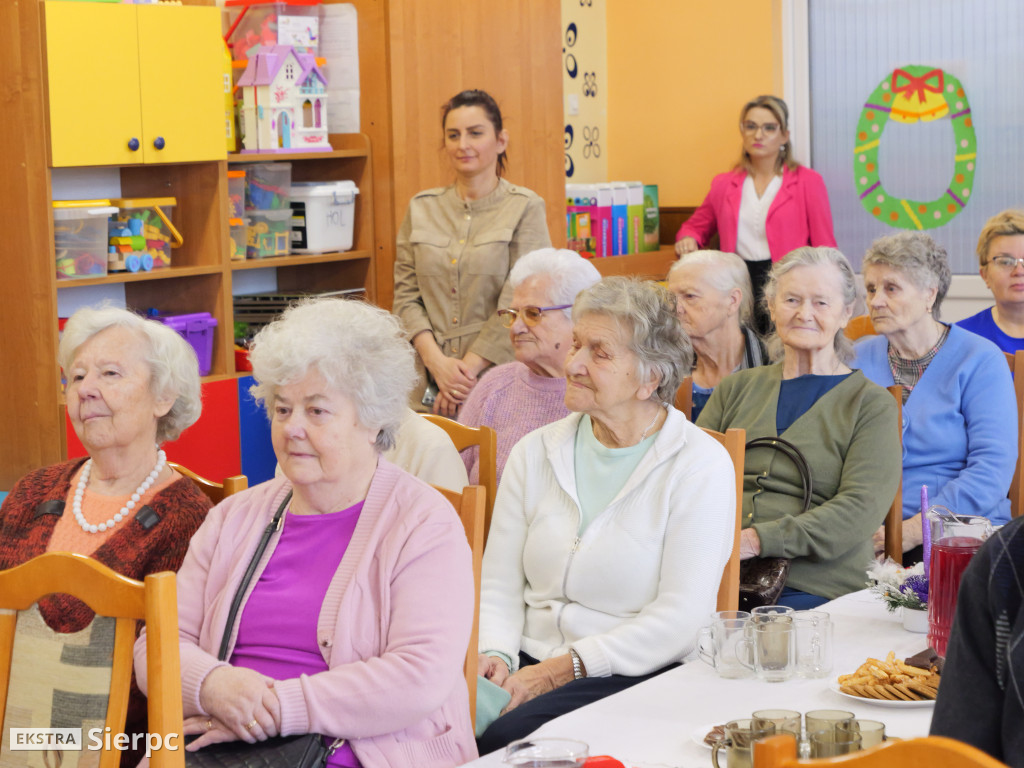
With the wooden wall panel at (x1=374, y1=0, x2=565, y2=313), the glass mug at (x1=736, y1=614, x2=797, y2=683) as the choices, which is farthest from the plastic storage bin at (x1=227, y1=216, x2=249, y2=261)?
the glass mug at (x1=736, y1=614, x2=797, y2=683)

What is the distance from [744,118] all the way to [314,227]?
209cm

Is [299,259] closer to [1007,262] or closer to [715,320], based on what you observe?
[715,320]

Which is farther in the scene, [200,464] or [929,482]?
[200,464]

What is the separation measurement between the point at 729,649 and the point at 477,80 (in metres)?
3.27

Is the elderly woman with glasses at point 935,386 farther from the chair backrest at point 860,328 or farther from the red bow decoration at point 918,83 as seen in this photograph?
the red bow decoration at point 918,83

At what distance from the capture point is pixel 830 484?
2689 millimetres

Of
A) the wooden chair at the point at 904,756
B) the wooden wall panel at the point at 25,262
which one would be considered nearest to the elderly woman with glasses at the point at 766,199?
the wooden wall panel at the point at 25,262

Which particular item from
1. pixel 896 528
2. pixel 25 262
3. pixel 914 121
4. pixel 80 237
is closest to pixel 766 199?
pixel 914 121

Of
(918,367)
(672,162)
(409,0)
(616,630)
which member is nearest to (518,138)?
(409,0)

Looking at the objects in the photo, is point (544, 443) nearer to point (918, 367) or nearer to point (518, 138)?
point (918, 367)

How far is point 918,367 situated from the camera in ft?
10.6

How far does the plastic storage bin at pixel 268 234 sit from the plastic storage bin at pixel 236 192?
0.09 m

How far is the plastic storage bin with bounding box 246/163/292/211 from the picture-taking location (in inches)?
171

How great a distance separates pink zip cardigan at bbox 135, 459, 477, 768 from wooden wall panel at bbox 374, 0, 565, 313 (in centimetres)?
279
